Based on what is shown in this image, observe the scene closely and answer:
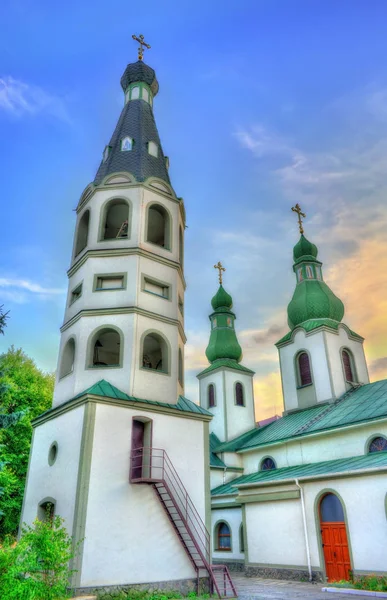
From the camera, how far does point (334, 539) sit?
14203 mm

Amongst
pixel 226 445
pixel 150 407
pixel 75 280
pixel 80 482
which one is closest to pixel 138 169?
pixel 75 280

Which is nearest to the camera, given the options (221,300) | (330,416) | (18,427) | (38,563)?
(38,563)

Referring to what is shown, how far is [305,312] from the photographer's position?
26219mm

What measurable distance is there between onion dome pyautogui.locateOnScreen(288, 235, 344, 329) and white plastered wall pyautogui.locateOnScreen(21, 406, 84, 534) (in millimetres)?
16718

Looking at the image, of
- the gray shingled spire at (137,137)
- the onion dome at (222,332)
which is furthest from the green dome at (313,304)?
the gray shingled spire at (137,137)

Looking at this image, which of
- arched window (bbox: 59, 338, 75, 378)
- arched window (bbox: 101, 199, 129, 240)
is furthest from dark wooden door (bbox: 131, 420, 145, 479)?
arched window (bbox: 101, 199, 129, 240)

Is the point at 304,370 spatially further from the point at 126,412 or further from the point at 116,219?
the point at 126,412

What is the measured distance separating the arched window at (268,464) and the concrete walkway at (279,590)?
278 inches

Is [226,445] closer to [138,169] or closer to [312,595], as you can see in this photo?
[312,595]

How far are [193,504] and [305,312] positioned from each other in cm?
1570

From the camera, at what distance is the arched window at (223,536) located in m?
20.3

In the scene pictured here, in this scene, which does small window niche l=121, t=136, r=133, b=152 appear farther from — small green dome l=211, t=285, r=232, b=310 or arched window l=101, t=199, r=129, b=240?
small green dome l=211, t=285, r=232, b=310

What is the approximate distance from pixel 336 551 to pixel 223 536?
25.4 ft

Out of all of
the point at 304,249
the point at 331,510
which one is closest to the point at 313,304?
the point at 304,249
